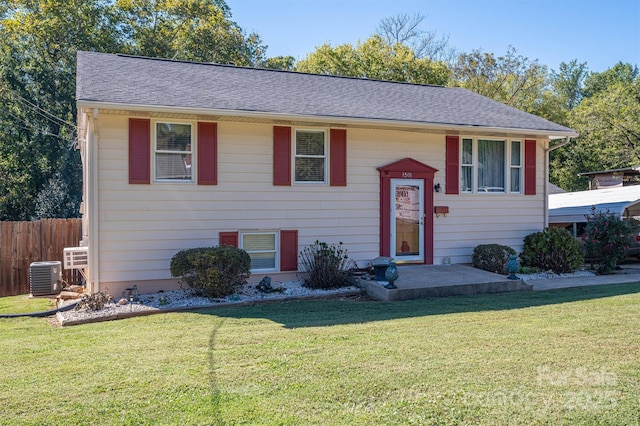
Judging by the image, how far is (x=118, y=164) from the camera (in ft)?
30.6

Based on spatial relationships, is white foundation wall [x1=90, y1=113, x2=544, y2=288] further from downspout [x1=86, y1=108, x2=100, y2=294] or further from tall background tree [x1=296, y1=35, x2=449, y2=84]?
tall background tree [x1=296, y1=35, x2=449, y2=84]

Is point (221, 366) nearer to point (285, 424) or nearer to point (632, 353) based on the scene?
point (285, 424)

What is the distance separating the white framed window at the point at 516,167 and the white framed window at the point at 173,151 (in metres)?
7.70

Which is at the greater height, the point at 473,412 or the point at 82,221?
the point at 82,221

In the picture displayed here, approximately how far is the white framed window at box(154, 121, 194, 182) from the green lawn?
3.11 metres

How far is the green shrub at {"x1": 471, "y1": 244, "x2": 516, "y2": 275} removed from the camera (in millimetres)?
11359

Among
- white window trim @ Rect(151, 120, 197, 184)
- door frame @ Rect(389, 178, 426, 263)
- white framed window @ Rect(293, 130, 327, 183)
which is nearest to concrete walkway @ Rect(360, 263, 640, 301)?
door frame @ Rect(389, 178, 426, 263)

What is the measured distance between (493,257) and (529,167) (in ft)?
9.37

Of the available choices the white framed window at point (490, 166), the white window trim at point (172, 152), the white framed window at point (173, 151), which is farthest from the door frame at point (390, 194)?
the white framed window at point (173, 151)

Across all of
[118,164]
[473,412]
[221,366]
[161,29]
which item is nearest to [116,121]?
[118,164]

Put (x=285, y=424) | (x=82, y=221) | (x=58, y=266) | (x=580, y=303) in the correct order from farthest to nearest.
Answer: (x=82, y=221) < (x=58, y=266) < (x=580, y=303) < (x=285, y=424)

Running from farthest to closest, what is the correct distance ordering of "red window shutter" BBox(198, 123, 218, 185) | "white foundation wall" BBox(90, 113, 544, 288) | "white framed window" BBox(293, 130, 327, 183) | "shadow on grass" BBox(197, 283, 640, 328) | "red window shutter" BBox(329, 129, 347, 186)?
"red window shutter" BBox(329, 129, 347, 186) → "white framed window" BBox(293, 130, 327, 183) → "red window shutter" BBox(198, 123, 218, 185) → "white foundation wall" BBox(90, 113, 544, 288) → "shadow on grass" BBox(197, 283, 640, 328)

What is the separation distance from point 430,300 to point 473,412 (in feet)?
16.6

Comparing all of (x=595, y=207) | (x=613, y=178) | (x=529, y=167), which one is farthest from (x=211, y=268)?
(x=613, y=178)
